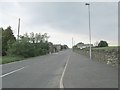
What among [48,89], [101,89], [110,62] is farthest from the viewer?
[110,62]

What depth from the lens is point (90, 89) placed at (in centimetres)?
1006

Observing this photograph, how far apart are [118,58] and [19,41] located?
43.6m

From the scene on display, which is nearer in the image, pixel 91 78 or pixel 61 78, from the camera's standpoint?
pixel 91 78

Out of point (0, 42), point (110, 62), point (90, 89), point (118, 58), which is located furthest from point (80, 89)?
point (0, 42)

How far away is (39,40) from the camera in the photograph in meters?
110

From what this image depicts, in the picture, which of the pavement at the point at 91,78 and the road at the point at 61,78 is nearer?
the pavement at the point at 91,78

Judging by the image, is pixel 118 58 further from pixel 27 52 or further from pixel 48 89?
pixel 27 52

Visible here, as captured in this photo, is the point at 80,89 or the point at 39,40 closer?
the point at 80,89

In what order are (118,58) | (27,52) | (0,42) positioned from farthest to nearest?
(0,42), (27,52), (118,58)

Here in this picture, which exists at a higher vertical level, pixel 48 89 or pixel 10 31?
pixel 10 31

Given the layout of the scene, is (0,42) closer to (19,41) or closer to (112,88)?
(19,41)

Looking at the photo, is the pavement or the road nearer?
the pavement

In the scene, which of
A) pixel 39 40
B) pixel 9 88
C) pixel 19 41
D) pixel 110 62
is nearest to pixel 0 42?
pixel 19 41

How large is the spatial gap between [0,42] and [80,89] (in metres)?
62.4
